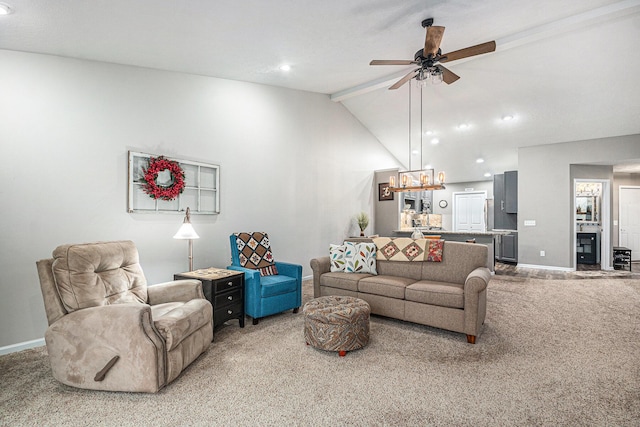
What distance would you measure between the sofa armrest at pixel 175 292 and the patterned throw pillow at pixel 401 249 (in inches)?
88.9

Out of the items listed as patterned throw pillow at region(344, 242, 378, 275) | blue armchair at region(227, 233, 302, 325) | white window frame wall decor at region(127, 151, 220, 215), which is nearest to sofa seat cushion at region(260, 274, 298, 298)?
blue armchair at region(227, 233, 302, 325)

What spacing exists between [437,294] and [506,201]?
6423 mm

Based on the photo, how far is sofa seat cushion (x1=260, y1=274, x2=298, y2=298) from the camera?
366 centimetres

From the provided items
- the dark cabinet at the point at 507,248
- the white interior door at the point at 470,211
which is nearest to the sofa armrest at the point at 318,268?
the dark cabinet at the point at 507,248

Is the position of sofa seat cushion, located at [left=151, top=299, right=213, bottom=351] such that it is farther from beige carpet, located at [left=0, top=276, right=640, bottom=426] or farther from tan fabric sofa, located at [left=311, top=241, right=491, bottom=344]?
tan fabric sofa, located at [left=311, top=241, right=491, bottom=344]

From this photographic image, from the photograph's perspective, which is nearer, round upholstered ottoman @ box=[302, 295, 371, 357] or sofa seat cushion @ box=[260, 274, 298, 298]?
round upholstered ottoman @ box=[302, 295, 371, 357]

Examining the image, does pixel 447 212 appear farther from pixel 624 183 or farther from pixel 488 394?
pixel 488 394

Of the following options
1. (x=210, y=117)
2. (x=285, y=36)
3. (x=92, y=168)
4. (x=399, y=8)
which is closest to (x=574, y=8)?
(x=399, y=8)

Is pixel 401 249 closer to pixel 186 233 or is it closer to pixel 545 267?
pixel 186 233

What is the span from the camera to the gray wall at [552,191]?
676cm

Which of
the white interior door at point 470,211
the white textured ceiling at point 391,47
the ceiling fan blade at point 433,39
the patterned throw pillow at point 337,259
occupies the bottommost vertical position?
the patterned throw pillow at point 337,259

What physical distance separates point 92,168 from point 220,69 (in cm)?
196

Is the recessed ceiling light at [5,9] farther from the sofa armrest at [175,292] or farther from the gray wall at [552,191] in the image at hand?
the gray wall at [552,191]

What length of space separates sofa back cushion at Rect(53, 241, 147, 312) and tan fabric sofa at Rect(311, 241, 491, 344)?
2.10 m
